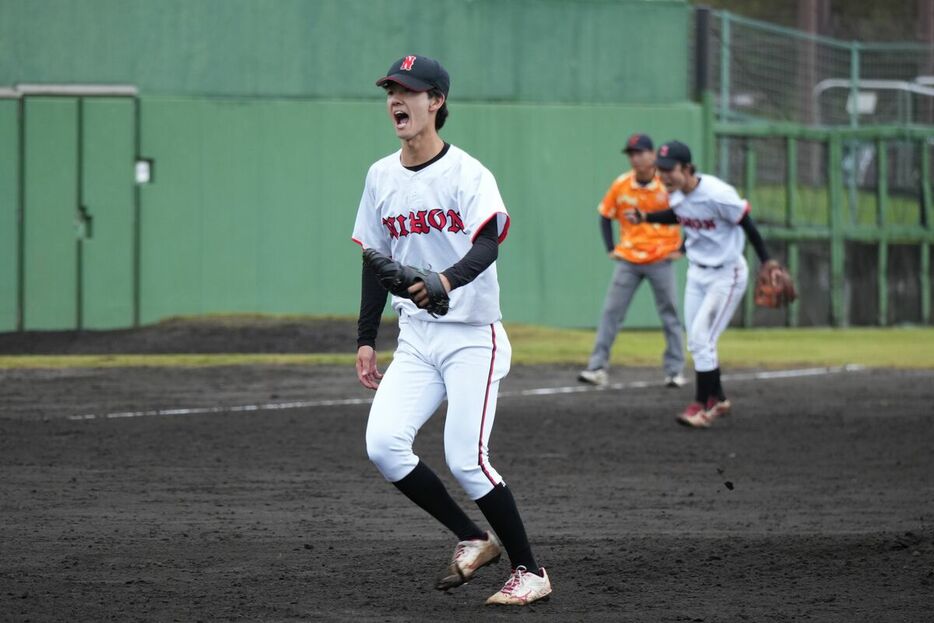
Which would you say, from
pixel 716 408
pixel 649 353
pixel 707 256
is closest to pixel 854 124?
pixel 649 353

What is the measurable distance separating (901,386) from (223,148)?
880 centimetres

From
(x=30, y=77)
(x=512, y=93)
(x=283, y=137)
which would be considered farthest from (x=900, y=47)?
(x=30, y=77)

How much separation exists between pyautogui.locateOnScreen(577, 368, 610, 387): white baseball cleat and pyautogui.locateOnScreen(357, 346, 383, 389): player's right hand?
25.9ft

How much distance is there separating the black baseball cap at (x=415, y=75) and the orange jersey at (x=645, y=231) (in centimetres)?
811

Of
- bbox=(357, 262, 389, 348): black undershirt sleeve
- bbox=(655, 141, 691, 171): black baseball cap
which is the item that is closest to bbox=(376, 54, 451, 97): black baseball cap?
bbox=(357, 262, 389, 348): black undershirt sleeve

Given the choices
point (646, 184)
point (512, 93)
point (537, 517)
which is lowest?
point (537, 517)

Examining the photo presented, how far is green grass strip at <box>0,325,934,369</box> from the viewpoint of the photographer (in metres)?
15.4

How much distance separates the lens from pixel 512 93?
64.6 feet

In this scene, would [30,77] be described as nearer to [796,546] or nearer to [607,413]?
[607,413]

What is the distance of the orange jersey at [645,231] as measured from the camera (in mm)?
13688

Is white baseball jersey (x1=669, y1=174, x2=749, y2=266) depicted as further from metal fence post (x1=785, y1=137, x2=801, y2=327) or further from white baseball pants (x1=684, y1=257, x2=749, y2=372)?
metal fence post (x1=785, y1=137, x2=801, y2=327)

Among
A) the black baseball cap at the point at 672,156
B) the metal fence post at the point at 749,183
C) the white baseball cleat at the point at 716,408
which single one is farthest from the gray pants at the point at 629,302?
the metal fence post at the point at 749,183

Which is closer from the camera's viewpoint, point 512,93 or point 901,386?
point 901,386

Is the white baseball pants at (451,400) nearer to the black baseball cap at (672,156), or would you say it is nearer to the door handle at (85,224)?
the black baseball cap at (672,156)
